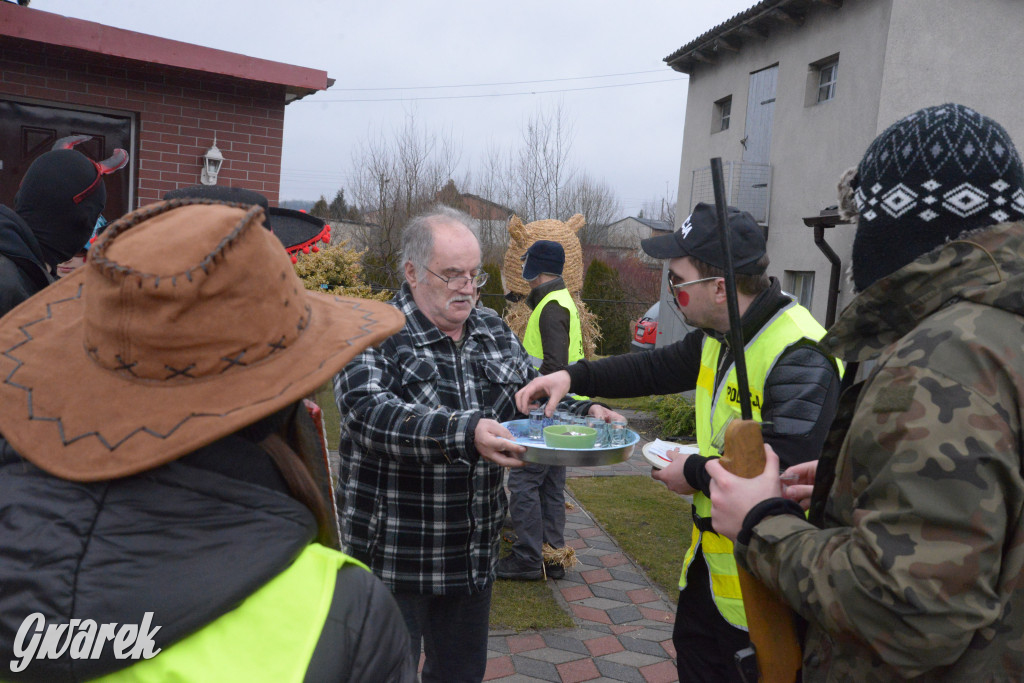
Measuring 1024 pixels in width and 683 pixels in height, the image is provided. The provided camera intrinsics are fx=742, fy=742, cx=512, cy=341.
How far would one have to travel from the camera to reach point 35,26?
6320mm

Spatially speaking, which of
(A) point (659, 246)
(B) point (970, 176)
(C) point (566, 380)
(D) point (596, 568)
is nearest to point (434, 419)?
(C) point (566, 380)

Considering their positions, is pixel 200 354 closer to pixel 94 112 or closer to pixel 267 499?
pixel 267 499

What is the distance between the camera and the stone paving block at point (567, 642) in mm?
4223

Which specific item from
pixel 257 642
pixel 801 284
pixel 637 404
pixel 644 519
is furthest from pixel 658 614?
pixel 801 284

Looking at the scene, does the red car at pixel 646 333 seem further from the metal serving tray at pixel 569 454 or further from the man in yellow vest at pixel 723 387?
the metal serving tray at pixel 569 454

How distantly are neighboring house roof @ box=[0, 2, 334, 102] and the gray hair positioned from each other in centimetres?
502

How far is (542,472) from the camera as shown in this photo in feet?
17.2

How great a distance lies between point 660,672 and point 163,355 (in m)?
3.72

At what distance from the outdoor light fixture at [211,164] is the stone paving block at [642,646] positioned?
5.68m

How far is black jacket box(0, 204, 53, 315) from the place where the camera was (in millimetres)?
→ 2893

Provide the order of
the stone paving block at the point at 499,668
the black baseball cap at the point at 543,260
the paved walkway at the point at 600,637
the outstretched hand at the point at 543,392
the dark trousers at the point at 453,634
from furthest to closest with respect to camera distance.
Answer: the black baseball cap at the point at 543,260
the paved walkway at the point at 600,637
the stone paving block at the point at 499,668
the outstretched hand at the point at 543,392
the dark trousers at the point at 453,634

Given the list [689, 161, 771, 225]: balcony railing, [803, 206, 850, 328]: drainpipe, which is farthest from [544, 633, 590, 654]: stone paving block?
[689, 161, 771, 225]: balcony railing

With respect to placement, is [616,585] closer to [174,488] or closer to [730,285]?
[730,285]

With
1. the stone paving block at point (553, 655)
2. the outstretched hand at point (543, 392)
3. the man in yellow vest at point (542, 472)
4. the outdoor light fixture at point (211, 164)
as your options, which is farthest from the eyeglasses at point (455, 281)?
the outdoor light fixture at point (211, 164)
